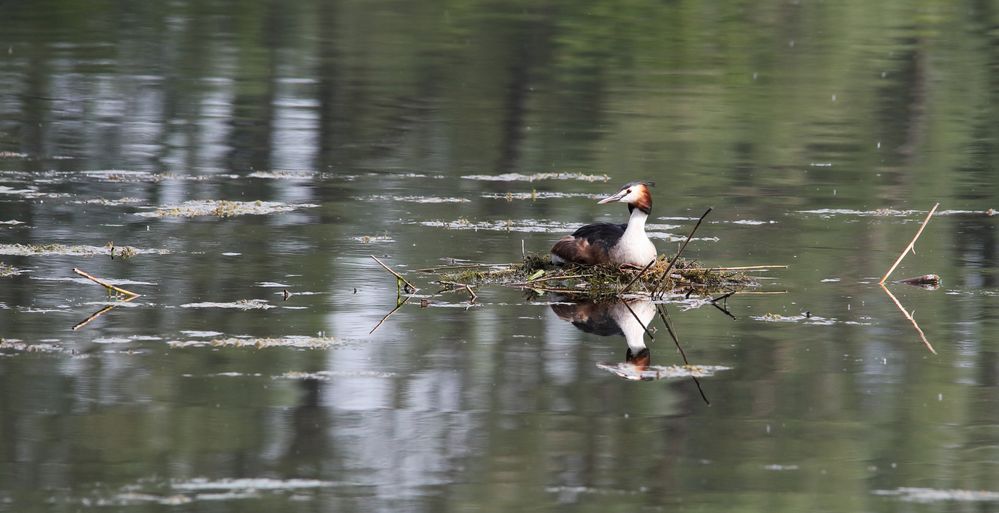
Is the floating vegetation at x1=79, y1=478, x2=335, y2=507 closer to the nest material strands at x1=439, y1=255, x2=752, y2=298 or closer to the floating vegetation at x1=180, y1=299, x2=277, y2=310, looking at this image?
the floating vegetation at x1=180, y1=299, x2=277, y2=310

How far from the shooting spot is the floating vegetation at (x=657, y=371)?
873 centimetres

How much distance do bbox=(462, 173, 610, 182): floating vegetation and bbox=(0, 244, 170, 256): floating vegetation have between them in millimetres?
5041

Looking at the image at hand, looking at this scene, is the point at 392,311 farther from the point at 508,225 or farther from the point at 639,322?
the point at 508,225

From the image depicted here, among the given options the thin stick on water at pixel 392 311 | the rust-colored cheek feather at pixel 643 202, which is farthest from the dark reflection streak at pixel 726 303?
the thin stick on water at pixel 392 311

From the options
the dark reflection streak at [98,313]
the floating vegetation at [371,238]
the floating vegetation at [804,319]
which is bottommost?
the floating vegetation at [371,238]

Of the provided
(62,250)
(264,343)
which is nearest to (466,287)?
(264,343)

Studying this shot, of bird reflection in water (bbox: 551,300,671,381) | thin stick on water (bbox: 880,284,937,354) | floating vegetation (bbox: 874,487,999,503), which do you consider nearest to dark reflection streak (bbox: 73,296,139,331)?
bird reflection in water (bbox: 551,300,671,381)

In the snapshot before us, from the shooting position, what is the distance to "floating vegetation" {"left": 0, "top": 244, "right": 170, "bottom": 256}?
12156 mm

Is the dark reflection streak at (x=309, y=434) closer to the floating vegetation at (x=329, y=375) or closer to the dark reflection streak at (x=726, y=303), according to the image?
the floating vegetation at (x=329, y=375)

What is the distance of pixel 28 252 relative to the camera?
1217cm

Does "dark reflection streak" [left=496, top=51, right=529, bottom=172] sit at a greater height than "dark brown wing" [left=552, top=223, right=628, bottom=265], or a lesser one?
lesser

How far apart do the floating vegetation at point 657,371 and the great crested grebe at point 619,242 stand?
2.29m

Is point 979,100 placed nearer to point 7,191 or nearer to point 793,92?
point 793,92

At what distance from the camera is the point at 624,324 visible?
10086 millimetres
